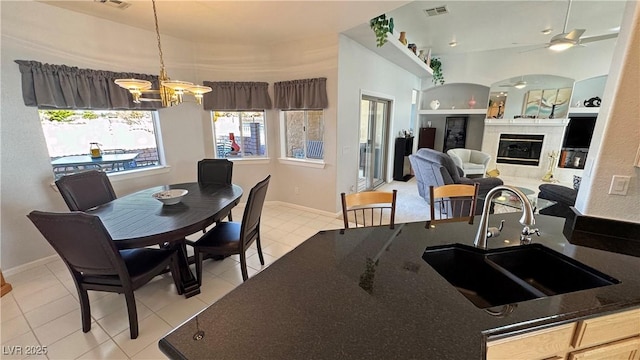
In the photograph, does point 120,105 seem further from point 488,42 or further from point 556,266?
point 488,42

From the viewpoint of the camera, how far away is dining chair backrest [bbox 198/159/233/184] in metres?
3.17

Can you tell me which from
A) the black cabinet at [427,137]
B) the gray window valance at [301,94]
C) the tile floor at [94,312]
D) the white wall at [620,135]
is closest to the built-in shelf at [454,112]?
the black cabinet at [427,137]

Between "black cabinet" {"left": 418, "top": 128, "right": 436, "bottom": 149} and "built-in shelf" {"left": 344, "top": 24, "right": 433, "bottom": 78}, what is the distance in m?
1.84

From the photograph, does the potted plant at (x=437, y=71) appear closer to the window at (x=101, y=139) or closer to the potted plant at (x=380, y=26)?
the potted plant at (x=380, y=26)

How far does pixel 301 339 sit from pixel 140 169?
3.71m

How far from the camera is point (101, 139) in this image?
3246 mm

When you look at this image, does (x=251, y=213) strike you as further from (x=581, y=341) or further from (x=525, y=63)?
(x=525, y=63)

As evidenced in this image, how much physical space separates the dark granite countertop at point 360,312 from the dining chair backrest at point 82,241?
1.18 meters

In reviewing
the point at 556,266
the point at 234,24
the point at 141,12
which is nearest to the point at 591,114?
the point at 556,266

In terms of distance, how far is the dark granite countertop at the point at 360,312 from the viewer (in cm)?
71

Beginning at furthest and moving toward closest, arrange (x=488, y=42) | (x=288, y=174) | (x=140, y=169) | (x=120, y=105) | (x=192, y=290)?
(x=488, y=42) → (x=288, y=174) → (x=140, y=169) → (x=120, y=105) → (x=192, y=290)

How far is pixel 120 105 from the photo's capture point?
10.2 ft

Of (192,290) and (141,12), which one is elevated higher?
(141,12)

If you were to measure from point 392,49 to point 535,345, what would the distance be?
4.42 metres
